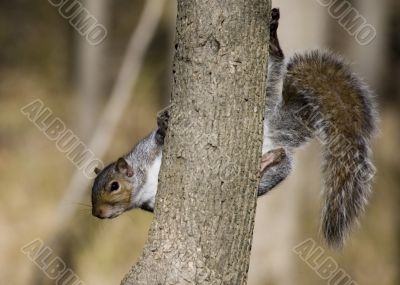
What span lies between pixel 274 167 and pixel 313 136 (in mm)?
221

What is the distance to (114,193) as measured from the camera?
11.2 ft

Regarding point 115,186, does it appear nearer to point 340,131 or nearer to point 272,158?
point 272,158

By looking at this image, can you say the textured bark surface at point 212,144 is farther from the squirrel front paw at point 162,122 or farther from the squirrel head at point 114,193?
the squirrel head at point 114,193

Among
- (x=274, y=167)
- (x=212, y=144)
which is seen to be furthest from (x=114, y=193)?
(x=212, y=144)

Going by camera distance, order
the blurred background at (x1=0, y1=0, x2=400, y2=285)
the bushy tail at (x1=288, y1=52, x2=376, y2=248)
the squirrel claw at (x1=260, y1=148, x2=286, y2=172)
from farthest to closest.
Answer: the blurred background at (x1=0, y1=0, x2=400, y2=285) → the squirrel claw at (x1=260, y1=148, x2=286, y2=172) → the bushy tail at (x1=288, y1=52, x2=376, y2=248)

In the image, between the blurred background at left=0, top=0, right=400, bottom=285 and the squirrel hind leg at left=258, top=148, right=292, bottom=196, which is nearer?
the squirrel hind leg at left=258, top=148, right=292, bottom=196

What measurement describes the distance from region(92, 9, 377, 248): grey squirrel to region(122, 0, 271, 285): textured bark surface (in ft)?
1.93

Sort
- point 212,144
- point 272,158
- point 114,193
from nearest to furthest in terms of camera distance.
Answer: point 212,144, point 272,158, point 114,193

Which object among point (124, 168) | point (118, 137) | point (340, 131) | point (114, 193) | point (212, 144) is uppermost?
point (118, 137)

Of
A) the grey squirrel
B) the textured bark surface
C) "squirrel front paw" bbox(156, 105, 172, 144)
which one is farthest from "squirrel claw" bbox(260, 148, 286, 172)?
the textured bark surface

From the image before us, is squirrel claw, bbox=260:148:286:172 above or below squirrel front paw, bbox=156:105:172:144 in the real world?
above

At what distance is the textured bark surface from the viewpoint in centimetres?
237

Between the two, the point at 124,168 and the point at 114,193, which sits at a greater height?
the point at 124,168

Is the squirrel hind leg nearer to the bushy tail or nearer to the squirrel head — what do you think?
the bushy tail
